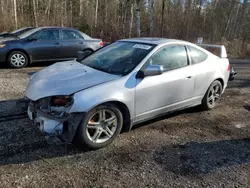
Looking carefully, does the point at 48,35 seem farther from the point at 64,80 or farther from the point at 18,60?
the point at 64,80

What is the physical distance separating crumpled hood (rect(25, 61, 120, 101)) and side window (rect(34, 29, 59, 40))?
16.6 feet

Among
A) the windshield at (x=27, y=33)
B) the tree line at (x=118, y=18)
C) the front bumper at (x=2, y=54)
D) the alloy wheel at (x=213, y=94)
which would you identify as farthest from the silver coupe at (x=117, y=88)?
the tree line at (x=118, y=18)

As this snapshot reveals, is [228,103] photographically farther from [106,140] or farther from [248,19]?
[248,19]

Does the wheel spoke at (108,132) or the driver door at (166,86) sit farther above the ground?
the driver door at (166,86)

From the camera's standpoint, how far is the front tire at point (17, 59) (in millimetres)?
8445

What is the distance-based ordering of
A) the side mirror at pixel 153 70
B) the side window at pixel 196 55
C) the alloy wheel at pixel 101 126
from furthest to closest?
the side window at pixel 196 55 → the side mirror at pixel 153 70 → the alloy wheel at pixel 101 126

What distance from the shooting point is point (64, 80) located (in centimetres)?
371

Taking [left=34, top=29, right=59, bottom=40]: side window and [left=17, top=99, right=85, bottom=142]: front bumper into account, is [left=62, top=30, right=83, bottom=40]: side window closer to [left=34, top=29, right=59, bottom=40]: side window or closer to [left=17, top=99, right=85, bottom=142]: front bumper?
[left=34, top=29, right=59, bottom=40]: side window

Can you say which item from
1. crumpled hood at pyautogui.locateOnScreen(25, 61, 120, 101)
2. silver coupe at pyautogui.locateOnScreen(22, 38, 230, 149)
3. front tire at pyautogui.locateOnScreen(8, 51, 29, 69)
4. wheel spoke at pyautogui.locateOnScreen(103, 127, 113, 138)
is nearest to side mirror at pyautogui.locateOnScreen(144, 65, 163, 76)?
silver coupe at pyautogui.locateOnScreen(22, 38, 230, 149)

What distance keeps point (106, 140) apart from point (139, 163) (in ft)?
2.05

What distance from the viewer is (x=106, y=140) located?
12.3 ft

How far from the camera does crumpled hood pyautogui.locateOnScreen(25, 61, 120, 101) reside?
11.4ft

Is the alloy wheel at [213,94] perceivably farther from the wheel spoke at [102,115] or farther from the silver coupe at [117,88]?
the wheel spoke at [102,115]

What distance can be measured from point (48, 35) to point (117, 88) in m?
6.28
